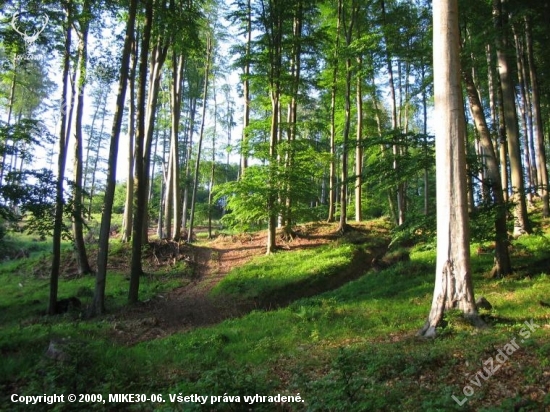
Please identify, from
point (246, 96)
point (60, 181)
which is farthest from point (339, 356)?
point (246, 96)

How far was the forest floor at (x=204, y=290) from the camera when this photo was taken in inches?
395

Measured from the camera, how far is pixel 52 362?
18.0ft

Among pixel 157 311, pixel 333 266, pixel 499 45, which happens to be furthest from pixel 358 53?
→ pixel 157 311

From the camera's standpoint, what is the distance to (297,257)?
1622 centimetres

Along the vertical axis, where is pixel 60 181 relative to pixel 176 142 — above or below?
below

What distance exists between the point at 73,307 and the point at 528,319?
12163 mm

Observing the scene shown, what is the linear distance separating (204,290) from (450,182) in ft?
34.7

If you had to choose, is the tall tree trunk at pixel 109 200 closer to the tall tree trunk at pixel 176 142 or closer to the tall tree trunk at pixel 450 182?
the tall tree trunk at pixel 176 142

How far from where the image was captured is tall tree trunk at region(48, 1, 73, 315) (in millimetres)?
11672

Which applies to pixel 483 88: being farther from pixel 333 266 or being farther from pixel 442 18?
pixel 442 18

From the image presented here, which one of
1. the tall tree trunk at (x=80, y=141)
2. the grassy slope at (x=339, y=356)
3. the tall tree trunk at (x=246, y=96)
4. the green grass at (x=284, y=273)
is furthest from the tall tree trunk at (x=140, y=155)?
the tall tree trunk at (x=246, y=96)

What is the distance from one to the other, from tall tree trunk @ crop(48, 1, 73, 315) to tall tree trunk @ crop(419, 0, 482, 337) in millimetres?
10449

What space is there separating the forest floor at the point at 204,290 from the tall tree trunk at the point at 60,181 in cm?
245

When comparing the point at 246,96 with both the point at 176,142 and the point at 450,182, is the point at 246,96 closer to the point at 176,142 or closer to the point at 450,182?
the point at 176,142
